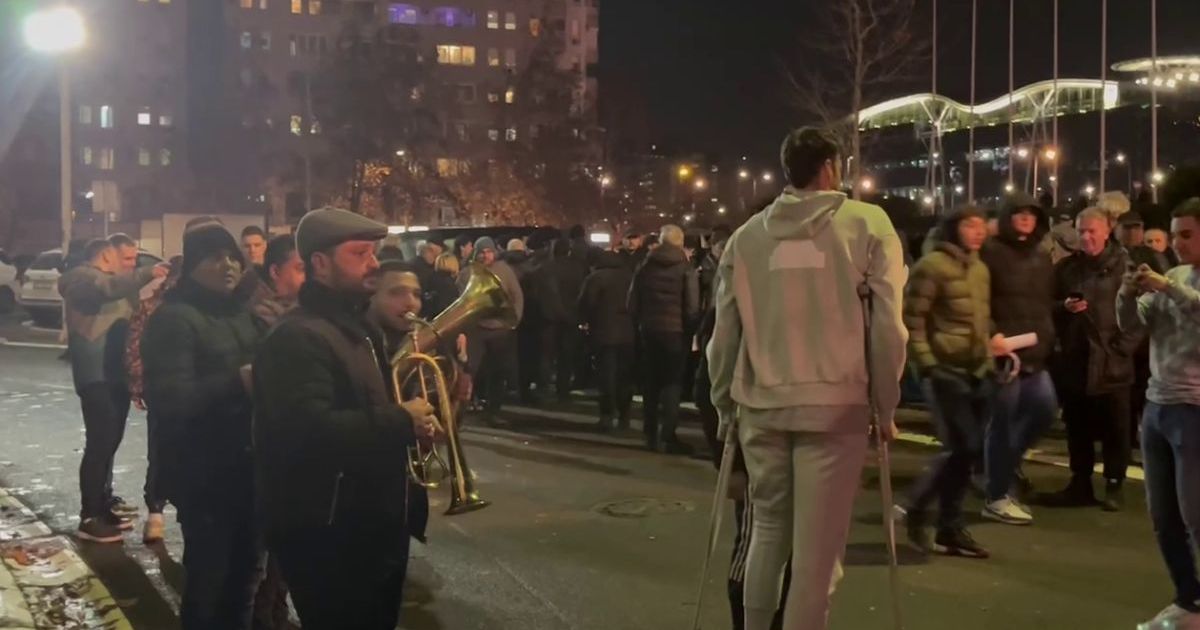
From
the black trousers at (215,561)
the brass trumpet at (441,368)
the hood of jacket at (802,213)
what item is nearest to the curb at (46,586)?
the black trousers at (215,561)

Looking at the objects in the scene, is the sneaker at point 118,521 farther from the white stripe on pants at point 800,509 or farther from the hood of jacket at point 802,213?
the hood of jacket at point 802,213

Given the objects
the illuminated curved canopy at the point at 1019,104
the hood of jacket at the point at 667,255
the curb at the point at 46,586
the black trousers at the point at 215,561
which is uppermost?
the illuminated curved canopy at the point at 1019,104

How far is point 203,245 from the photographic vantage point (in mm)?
5277

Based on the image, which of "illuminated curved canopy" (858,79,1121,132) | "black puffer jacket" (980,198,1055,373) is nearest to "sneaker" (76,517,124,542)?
"black puffer jacket" (980,198,1055,373)

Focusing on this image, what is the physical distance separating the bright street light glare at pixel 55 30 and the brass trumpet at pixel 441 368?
17.6 metres

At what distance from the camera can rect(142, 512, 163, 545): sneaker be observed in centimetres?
795

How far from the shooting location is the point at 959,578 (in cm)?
670

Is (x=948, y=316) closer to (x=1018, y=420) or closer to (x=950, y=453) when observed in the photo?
(x=950, y=453)

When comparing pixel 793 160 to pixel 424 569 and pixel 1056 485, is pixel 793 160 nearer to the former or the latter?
pixel 424 569

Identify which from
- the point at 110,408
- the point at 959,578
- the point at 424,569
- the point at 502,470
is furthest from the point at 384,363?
the point at 502,470

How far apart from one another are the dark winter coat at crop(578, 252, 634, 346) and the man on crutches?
25.6 feet

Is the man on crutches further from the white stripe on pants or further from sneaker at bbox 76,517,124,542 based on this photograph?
sneaker at bbox 76,517,124,542

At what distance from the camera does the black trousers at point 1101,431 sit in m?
8.54

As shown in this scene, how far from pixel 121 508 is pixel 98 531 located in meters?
0.74
